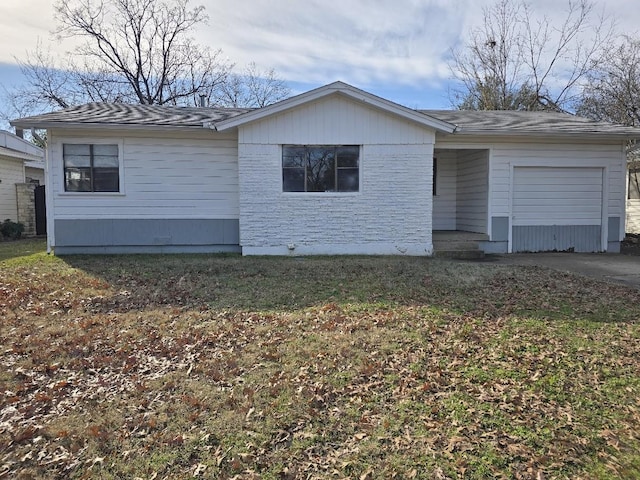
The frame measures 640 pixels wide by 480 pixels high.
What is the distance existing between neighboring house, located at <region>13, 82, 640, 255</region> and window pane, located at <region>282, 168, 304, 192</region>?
0.02m

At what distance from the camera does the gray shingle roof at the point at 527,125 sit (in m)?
11.4

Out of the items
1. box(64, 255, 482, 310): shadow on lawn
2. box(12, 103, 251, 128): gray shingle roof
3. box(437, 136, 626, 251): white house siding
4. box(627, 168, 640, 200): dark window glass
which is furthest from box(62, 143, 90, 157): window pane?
box(627, 168, 640, 200): dark window glass

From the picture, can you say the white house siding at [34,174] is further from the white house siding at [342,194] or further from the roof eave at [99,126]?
the white house siding at [342,194]

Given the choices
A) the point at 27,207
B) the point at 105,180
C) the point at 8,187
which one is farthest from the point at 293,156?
the point at 8,187

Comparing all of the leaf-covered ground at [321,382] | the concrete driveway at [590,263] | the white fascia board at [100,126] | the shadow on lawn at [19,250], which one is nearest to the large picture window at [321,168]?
the white fascia board at [100,126]

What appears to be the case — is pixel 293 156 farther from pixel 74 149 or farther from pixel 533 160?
pixel 533 160

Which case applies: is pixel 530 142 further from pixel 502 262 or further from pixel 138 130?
pixel 138 130

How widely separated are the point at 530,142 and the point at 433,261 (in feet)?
14.9

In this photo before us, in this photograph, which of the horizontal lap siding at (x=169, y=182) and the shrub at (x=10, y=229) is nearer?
the horizontal lap siding at (x=169, y=182)

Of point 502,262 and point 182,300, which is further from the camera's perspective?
point 502,262

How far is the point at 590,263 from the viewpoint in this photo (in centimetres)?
1018

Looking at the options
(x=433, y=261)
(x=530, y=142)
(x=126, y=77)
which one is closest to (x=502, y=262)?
(x=433, y=261)

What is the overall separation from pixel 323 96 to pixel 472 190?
5252mm

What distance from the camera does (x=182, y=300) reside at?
690 centimetres
